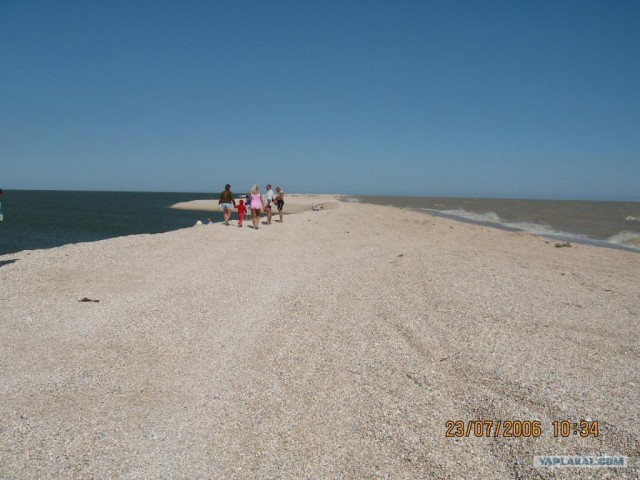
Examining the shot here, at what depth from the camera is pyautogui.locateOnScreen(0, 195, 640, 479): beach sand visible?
435 cm

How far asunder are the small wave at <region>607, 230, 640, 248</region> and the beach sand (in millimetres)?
14170

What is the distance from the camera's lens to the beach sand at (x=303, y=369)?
4352mm

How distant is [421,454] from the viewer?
4.41 metres

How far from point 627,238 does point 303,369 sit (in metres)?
26.3

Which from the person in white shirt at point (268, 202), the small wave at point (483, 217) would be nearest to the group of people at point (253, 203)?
the person in white shirt at point (268, 202)

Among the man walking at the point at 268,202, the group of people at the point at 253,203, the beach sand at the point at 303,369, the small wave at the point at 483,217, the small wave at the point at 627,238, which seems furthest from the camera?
the small wave at the point at 483,217

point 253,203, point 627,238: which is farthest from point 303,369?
point 627,238

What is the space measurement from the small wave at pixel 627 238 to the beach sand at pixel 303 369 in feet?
46.5

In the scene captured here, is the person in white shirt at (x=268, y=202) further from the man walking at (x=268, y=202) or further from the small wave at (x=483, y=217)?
the small wave at (x=483, y=217)

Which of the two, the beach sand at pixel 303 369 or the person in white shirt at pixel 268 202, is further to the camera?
the person in white shirt at pixel 268 202

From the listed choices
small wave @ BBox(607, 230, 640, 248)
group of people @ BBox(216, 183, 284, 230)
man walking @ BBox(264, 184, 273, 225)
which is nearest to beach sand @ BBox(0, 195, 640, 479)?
group of people @ BBox(216, 183, 284, 230)

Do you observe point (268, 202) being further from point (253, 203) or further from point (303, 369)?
point (303, 369)

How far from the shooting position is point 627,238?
25.0 m

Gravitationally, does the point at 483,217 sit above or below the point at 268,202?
below
